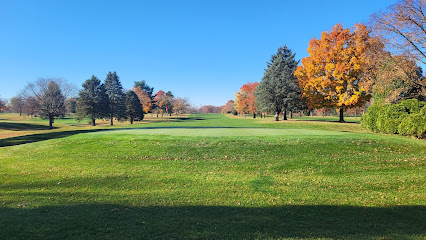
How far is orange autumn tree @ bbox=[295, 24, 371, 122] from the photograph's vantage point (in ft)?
94.2

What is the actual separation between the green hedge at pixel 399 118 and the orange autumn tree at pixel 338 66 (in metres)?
7.21

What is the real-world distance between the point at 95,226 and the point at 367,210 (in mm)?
7144

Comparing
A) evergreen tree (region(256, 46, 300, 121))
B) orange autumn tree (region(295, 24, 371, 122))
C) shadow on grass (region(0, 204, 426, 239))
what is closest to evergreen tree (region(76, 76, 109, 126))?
evergreen tree (region(256, 46, 300, 121))

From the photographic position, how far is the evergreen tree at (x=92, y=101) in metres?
51.9

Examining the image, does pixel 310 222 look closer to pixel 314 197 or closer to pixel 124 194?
pixel 314 197

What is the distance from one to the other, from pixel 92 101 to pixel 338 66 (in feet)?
163

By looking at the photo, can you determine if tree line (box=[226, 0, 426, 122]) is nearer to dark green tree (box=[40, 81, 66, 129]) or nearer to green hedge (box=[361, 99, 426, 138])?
green hedge (box=[361, 99, 426, 138])

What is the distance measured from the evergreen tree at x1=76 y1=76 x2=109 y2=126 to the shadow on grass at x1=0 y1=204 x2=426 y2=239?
5135cm

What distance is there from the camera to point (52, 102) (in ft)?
165

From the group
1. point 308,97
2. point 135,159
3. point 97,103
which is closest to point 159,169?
point 135,159

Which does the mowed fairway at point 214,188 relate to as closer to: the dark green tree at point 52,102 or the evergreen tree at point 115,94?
the dark green tree at point 52,102

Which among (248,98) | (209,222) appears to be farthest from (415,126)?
(248,98)

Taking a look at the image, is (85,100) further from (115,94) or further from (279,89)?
(279,89)

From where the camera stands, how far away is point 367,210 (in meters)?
6.41
